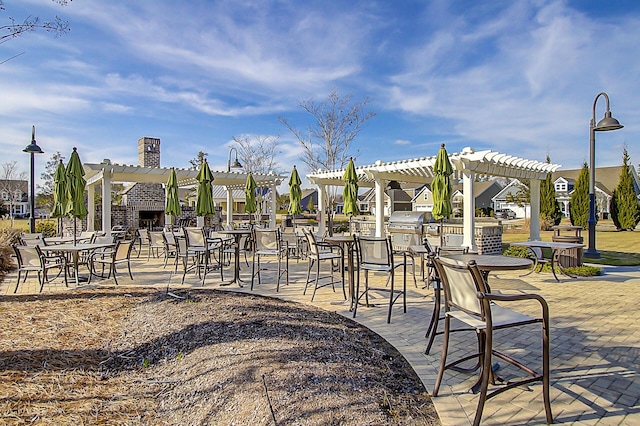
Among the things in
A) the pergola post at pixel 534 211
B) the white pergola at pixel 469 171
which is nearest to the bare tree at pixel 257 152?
the white pergola at pixel 469 171

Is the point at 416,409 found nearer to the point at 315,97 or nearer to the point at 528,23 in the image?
the point at 528,23

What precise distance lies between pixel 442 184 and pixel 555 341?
389 cm

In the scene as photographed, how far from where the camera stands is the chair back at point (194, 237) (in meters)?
6.93

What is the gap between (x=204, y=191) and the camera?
335 inches

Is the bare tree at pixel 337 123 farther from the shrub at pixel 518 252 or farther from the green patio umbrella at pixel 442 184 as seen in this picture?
the green patio umbrella at pixel 442 184

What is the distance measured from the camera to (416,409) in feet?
8.11

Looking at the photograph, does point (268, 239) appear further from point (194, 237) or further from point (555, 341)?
point (555, 341)

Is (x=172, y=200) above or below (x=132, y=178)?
below

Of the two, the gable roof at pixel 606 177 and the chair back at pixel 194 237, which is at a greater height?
the gable roof at pixel 606 177

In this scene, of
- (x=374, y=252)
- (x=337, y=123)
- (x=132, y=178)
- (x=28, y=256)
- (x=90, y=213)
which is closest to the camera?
(x=374, y=252)

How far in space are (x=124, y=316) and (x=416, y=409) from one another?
145 inches

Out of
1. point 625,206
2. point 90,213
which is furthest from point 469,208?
point 625,206

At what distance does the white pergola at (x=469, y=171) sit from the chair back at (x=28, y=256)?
27.3ft

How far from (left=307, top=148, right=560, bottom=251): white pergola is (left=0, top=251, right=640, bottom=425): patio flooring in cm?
196
